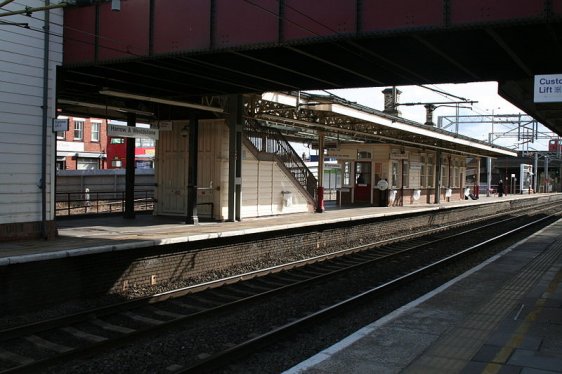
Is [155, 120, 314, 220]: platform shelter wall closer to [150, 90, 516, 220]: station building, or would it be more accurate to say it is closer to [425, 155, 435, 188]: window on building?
[150, 90, 516, 220]: station building

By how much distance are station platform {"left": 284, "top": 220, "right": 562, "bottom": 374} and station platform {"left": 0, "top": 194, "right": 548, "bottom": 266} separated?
537cm

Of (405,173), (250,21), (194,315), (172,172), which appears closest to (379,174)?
(405,173)

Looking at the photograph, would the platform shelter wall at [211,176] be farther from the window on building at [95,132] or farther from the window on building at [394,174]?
the window on building at [95,132]

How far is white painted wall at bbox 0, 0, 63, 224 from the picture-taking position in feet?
34.1

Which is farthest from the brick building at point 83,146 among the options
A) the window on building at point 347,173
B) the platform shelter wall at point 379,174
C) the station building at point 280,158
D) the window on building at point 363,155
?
the window on building at point 363,155

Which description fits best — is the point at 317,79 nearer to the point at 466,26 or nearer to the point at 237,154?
the point at 466,26

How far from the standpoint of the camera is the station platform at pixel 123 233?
9.56 m

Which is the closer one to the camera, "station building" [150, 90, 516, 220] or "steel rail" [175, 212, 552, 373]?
"steel rail" [175, 212, 552, 373]

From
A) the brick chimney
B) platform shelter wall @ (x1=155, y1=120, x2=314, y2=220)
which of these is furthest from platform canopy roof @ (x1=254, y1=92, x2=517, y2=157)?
platform shelter wall @ (x1=155, y1=120, x2=314, y2=220)

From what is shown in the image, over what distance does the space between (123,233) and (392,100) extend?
14017 mm

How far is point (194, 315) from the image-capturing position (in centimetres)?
856

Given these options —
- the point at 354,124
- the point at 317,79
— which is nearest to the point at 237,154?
the point at 317,79

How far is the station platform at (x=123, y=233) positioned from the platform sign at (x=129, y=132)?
2.31 metres

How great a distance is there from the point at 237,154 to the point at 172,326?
28.9 ft
